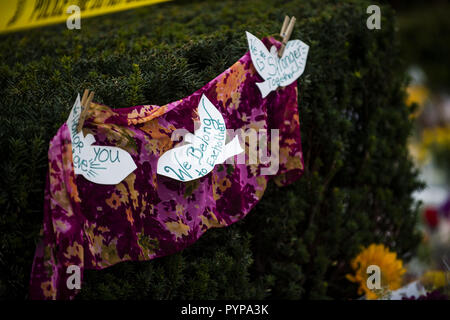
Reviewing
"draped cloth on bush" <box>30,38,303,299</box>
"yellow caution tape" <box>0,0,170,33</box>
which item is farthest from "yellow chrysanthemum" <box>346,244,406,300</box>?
"yellow caution tape" <box>0,0,170,33</box>

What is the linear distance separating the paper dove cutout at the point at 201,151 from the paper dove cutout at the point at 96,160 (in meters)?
0.15

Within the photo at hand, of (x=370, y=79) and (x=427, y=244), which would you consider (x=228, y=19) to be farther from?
(x=427, y=244)

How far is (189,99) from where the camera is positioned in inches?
81.2

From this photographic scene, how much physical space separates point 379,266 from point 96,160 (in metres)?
1.97

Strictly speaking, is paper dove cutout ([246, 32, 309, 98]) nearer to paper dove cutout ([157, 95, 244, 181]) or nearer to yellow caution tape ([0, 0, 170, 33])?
paper dove cutout ([157, 95, 244, 181])

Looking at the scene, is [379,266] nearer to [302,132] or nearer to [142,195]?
[302,132]

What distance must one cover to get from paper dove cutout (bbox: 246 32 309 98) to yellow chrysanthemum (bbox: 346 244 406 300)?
50.4 inches

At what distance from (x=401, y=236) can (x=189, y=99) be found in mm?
2178

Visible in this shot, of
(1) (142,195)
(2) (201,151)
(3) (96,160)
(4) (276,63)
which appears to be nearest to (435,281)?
(4) (276,63)

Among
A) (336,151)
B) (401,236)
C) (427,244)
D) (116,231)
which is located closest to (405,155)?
(401,236)

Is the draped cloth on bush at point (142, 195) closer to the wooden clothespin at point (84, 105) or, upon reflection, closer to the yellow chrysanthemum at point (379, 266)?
the wooden clothespin at point (84, 105)

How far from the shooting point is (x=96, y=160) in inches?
71.7

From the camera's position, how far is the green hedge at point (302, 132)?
1867mm

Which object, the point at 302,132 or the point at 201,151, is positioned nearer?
the point at 201,151
